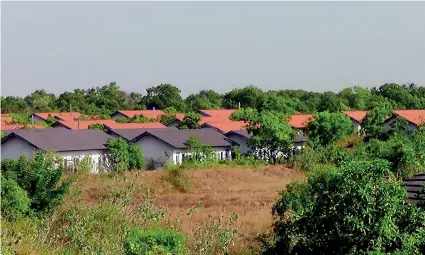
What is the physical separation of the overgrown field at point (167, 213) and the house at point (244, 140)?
524 cm

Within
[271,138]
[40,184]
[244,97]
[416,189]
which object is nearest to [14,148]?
[271,138]

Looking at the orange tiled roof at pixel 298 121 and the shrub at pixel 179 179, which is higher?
the orange tiled roof at pixel 298 121

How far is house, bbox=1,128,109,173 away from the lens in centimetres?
2939

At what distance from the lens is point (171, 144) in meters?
32.1

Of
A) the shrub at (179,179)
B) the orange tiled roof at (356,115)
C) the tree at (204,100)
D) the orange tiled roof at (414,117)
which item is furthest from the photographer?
the tree at (204,100)

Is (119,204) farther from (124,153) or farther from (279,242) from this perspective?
(124,153)

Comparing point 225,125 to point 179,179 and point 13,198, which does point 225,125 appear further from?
point 13,198

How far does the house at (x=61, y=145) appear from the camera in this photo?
29.4 meters

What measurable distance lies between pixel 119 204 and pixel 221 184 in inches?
681

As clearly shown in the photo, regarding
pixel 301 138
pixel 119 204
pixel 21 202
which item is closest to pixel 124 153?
pixel 301 138

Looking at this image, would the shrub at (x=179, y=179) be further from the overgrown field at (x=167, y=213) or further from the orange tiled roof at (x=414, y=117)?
the orange tiled roof at (x=414, y=117)

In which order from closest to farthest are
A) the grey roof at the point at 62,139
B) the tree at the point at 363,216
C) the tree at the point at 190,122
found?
the tree at the point at 363,216 → the grey roof at the point at 62,139 → the tree at the point at 190,122

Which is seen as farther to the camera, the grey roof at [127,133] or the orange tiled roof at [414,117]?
the orange tiled roof at [414,117]

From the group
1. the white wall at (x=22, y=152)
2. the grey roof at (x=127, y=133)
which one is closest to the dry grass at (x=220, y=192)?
the white wall at (x=22, y=152)
